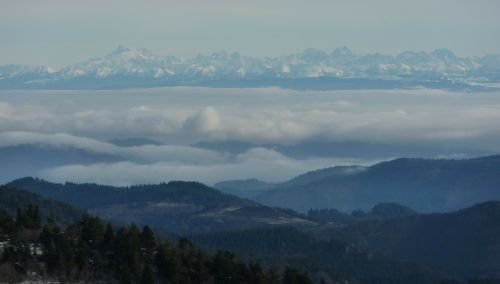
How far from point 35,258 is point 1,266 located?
26.1 feet

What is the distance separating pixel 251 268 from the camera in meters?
118

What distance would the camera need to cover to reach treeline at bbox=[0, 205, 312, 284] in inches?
4375

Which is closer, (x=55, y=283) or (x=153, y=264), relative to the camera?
(x=55, y=283)

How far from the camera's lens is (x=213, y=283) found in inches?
4636

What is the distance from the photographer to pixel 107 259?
384 ft

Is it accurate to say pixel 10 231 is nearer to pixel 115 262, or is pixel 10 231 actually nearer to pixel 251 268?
pixel 115 262

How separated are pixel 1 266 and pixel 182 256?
78.3ft

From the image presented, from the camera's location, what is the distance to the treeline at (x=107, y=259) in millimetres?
111125

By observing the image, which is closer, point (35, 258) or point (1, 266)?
point (1, 266)

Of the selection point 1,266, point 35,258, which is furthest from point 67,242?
point 1,266

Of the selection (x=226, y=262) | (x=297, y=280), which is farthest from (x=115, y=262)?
(x=297, y=280)

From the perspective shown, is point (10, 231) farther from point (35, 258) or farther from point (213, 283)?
point (213, 283)

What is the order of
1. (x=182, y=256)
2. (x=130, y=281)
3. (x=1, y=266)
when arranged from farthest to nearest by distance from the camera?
1. (x=182, y=256)
2. (x=130, y=281)
3. (x=1, y=266)

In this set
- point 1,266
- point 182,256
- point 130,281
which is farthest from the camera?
point 182,256
